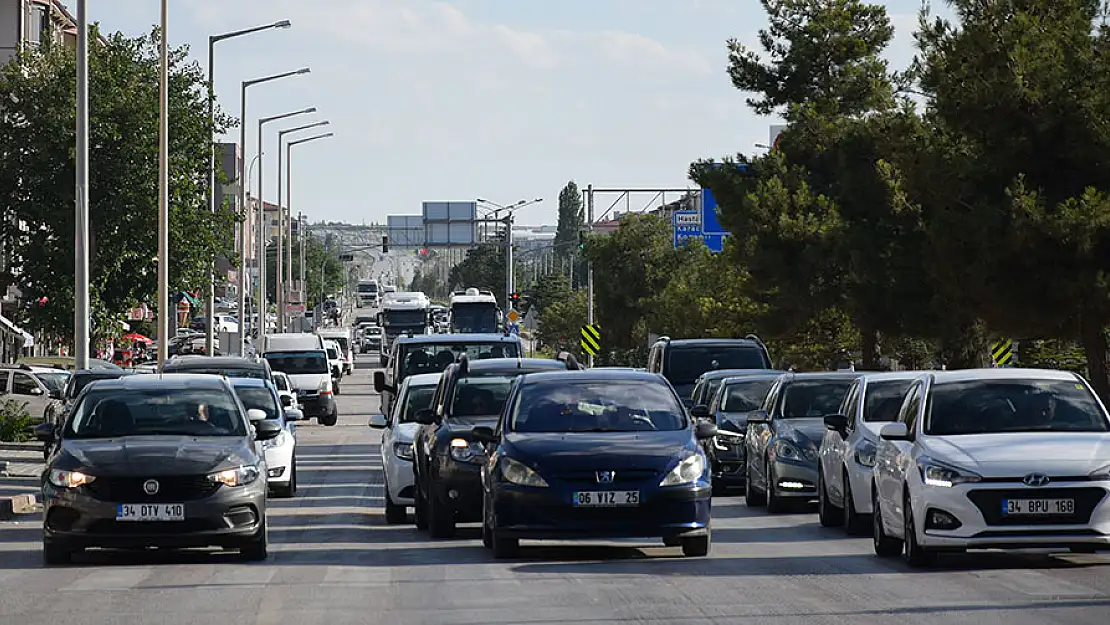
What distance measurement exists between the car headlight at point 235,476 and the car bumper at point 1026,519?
18.5 feet

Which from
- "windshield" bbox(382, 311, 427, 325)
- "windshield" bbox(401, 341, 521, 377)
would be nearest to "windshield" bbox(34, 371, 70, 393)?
"windshield" bbox(401, 341, 521, 377)

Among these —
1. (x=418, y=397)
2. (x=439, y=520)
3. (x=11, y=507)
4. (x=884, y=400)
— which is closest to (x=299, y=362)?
(x=418, y=397)

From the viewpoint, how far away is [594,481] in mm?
15820

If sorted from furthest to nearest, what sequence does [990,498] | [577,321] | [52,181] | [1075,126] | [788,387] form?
[577,321] < [52,181] < [1075,126] < [788,387] < [990,498]

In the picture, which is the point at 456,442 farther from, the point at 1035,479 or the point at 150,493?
the point at 1035,479

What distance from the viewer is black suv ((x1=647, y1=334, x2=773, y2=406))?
34.7 m

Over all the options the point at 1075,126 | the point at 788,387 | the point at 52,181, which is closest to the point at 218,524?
the point at 788,387

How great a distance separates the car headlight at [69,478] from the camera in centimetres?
1606

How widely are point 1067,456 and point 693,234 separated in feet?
193

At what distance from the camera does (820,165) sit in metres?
45.1

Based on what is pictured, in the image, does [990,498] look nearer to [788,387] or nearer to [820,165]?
[788,387]

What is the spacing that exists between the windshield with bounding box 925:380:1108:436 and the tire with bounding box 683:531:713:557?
203 cm

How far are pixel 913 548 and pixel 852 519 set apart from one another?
384 centimetres

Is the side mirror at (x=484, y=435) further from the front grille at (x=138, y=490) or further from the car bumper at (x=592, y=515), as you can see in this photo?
the front grille at (x=138, y=490)
